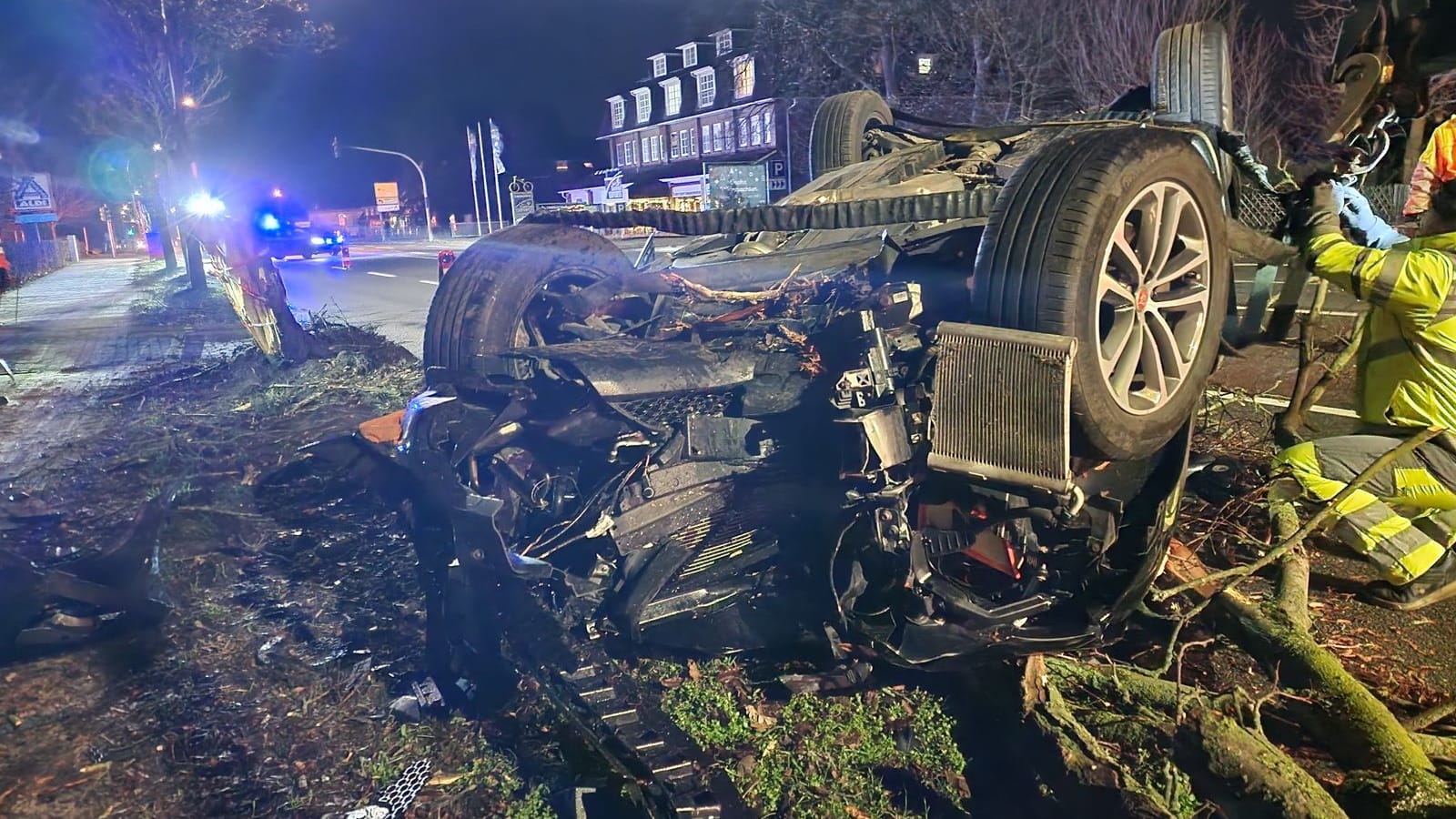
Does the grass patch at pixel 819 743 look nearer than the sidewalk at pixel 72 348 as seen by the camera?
Yes

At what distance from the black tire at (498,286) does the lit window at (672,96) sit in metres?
44.6

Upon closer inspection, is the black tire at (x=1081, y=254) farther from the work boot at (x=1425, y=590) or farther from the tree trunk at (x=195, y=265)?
the tree trunk at (x=195, y=265)

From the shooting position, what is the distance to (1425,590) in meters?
3.11

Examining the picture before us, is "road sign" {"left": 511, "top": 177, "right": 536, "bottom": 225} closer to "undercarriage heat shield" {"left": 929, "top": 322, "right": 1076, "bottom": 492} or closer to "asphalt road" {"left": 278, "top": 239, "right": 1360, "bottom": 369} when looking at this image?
"asphalt road" {"left": 278, "top": 239, "right": 1360, "bottom": 369}

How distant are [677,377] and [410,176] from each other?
5511 centimetres

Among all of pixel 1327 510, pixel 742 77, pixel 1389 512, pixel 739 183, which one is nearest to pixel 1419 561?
pixel 1389 512

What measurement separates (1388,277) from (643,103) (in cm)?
5188

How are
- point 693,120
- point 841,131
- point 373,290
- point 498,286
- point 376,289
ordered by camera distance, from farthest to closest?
point 693,120, point 376,289, point 373,290, point 841,131, point 498,286

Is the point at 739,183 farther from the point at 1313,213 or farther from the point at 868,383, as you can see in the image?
the point at 868,383

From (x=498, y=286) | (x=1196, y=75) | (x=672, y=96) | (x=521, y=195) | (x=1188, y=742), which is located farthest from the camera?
(x=672, y=96)

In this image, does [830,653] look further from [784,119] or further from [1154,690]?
[784,119]

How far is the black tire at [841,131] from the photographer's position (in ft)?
20.2

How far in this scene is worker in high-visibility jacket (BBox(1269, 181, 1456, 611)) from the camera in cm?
287

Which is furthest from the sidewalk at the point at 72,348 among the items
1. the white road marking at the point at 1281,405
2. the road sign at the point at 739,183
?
the road sign at the point at 739,183
